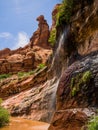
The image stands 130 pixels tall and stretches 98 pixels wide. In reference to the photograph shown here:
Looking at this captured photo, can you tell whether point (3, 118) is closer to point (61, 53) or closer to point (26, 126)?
point (26, 126)

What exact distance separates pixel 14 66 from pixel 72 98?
4661 centimetres

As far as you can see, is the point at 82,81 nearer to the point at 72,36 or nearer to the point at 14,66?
the point at 72,36

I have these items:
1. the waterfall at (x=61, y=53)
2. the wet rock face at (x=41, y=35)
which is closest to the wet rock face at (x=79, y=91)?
the waterfall at (x=61, y=53)

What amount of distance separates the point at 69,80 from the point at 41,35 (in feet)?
180

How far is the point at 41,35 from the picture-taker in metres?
66.6

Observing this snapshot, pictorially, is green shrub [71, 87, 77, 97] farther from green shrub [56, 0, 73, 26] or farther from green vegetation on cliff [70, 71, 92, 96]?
green shrub [56, 0, 73, 26]

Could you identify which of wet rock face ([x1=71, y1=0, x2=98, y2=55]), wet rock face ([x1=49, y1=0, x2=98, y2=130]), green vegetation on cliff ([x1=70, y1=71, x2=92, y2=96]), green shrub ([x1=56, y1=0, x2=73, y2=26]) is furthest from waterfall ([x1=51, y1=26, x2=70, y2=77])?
green vegetation on cliff ([x1=70, y1=71, x2=92, y2=96])

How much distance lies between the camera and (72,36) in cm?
2069

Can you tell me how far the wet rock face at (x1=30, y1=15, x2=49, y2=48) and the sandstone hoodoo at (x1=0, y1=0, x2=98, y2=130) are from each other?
85.3 ft

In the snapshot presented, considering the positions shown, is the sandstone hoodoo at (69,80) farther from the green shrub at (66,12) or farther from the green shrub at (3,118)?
the green shrub at (3,118)

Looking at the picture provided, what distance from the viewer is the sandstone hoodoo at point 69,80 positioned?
34.6 feet

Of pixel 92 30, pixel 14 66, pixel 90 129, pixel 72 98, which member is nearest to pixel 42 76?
pixel 92 30

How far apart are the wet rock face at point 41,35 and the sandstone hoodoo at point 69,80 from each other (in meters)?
26.0

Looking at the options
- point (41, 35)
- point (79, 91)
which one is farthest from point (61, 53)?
point (41, 35)
